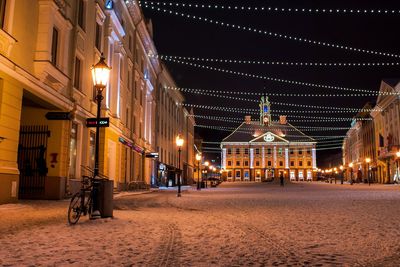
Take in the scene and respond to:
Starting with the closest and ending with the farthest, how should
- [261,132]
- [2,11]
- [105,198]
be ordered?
[105,198], [2,11], [261,132]

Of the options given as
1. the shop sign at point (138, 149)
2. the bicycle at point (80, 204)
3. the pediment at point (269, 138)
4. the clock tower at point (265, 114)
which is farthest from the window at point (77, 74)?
the clock tower at point (265, 114)

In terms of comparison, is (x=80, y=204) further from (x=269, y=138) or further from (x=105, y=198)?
(x=269, y=138)

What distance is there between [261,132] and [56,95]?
11691 centimetres

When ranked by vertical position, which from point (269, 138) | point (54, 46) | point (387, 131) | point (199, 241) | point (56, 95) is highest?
point (269, 138)

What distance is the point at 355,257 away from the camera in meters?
6.34

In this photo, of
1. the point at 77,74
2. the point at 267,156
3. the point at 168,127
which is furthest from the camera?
the point at 267,156

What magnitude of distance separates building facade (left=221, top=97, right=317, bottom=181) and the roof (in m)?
0.30

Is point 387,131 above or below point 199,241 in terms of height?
above

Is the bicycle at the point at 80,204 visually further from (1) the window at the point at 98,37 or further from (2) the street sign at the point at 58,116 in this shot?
(1) the window at the point at 98,37

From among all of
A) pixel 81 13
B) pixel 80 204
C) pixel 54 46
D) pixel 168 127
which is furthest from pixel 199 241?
pixel 168 127

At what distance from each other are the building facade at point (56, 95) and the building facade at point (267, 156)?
97.6 metres

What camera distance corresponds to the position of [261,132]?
132 m

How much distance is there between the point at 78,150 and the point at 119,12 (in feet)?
41.9

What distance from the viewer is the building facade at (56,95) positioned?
46.9 feet
